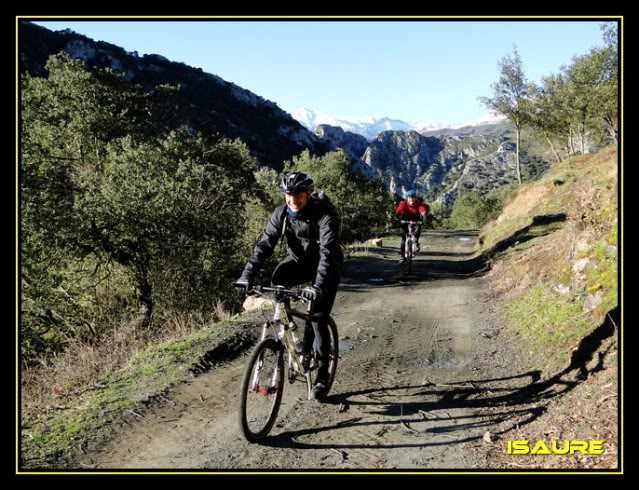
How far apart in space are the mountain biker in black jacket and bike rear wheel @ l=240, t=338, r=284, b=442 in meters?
0.61

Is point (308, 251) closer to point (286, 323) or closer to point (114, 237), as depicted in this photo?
point (286, 323)

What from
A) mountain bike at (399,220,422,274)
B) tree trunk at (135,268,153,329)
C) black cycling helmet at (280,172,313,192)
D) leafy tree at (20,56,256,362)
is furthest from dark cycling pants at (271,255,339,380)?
tree trunk at (135,268,153,329)

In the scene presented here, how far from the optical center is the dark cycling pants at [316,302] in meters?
5.75

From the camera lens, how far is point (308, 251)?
5.76 meters

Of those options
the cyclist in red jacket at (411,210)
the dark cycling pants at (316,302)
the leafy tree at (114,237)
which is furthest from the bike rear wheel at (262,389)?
the leafy tree at (114,237)

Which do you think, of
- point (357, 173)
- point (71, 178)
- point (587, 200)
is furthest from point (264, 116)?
point (587, 200)

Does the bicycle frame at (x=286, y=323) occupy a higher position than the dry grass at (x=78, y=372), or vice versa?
the bicycle frame at (x=286, y=323)

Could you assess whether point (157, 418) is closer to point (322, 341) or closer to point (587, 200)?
point (322, 341)

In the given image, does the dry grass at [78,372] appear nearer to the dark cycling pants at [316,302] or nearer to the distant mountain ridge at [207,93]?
the dark cycling pants at [316,302]

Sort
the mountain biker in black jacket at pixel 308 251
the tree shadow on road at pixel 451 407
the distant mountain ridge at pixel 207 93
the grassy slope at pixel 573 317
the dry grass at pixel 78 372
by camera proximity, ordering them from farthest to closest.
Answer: the distant mountain ridge at pixel 207 93 < the dry grass at pixel 78 372 < the mountain biker in black jacket at pixel 308 251 < the tree shadow on road at pixel 451 407 < the grassy slope at pixel 573 317

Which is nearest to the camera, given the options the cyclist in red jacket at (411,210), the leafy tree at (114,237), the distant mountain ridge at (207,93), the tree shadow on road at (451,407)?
the tree shadow on road at (451,407)
